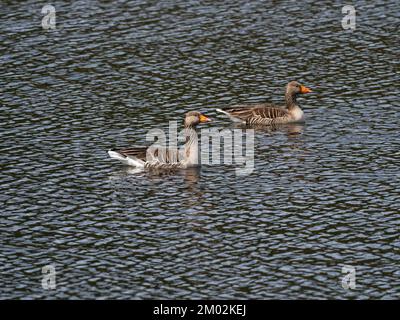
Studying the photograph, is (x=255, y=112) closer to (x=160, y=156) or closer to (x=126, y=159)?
(x=160, y=156)

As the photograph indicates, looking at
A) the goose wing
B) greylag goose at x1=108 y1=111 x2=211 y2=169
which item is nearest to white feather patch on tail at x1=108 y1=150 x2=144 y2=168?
greylag goose at x1=108 y1=111 x2=211 y2=169

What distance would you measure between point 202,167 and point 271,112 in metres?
5.88

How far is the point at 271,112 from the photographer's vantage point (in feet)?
143

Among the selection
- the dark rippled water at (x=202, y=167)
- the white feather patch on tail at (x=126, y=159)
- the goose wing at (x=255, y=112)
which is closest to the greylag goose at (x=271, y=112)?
the goose wing at (x=255, y=112)

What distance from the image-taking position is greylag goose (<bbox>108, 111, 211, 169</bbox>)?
3822cm

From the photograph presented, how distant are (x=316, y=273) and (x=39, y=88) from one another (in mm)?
21191

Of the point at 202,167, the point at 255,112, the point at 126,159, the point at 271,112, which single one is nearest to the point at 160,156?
the point at 126,159

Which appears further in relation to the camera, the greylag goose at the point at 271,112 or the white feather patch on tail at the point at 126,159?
the greylag goose at the point at 271,112

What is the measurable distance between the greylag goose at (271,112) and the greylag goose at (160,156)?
4.55 meters

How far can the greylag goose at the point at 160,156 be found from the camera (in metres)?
38.2

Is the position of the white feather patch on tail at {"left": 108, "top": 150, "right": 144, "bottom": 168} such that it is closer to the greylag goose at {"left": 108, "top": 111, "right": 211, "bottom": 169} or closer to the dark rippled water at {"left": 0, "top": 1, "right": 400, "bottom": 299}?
the greylag goose at {"left": 108, "top": 111, "right": 211, "bottom": 169}

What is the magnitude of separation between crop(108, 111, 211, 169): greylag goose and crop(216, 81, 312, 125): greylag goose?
455 centimetres

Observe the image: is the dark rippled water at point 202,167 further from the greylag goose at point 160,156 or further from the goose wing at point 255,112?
the goose wing at point 255,112
